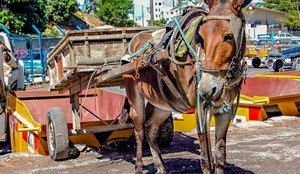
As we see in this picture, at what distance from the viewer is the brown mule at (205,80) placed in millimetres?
4867

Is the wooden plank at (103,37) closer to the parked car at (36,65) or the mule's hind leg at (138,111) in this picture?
the mule's hind leg at (138,111)

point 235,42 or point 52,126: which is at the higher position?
point 235,42

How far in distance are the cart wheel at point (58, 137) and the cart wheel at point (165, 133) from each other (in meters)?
1.62

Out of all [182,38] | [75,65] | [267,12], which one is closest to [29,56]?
[75,65]

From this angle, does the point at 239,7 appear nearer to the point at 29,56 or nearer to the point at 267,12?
the point at 29,56

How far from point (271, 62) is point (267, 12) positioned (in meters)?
44.5

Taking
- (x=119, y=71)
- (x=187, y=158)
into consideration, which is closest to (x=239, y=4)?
(x=119, y=71)

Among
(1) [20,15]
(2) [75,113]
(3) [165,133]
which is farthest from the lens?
(1) [20,15]

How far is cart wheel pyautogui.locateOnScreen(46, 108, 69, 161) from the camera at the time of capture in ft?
27.7

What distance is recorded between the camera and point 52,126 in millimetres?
8656

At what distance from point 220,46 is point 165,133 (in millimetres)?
4384

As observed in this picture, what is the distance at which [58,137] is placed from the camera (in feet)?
27.7

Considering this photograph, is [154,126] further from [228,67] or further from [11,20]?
[11,20]

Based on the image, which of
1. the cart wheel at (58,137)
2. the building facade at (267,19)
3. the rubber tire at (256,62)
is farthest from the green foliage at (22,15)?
the building facade at (267,19)
